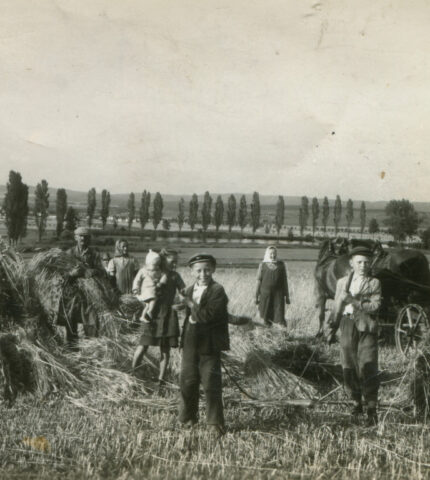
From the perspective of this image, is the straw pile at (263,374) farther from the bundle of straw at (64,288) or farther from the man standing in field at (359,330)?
the bundle of straw at (64,288)

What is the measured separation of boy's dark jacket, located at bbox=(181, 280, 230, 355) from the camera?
5.03 meters

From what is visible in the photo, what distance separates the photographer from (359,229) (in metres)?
48.7

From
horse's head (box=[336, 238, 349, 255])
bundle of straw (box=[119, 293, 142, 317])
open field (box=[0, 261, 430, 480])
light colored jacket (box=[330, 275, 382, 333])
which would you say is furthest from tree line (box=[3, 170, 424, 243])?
light colored jacket (box=[330, 275, 382, 333])

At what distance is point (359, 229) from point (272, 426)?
4520 centimetres

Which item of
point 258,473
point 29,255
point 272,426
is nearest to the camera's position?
point 258,473

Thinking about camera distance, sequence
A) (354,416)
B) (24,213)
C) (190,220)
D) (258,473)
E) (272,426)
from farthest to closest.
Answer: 1. (190,220)
2. (24,213)
3. (354,416)
4. (272,426)
5. (258,473)

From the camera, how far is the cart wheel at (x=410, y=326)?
8.04m

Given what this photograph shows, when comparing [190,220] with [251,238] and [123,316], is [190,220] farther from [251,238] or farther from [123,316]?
[123,316]

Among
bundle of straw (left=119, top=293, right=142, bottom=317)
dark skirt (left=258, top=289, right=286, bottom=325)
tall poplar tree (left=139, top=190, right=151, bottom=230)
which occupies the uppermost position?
tall poplar tree (left=139, top=190, right=151, bottom=230)

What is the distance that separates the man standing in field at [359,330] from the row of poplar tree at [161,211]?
35.8 m

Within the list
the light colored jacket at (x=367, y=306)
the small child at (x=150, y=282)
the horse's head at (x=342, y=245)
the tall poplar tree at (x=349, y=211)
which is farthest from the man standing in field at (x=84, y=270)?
the tall poplar tree at (x=349, y=211)

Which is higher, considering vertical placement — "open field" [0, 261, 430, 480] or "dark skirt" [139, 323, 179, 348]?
"dark skirt" [139, 323, 179, 348]

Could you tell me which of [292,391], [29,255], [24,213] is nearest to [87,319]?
[29,255]

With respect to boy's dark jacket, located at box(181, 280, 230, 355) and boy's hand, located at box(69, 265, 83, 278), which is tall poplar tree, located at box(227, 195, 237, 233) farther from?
boy's dark jacket, located at box(181, 280, 230, 355)
